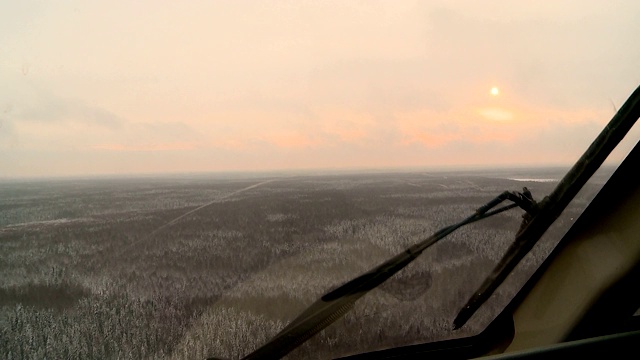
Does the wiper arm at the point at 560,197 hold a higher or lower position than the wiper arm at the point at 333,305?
higher

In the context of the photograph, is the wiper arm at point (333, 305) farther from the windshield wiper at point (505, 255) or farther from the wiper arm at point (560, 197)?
the wiper arm at point (560, 197)

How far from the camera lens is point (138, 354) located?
2.62 m

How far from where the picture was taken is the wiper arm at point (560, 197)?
2.75 metres

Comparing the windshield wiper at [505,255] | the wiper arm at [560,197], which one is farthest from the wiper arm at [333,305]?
the wiper arm at [560,197]

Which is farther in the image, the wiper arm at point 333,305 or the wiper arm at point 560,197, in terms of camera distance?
the wiper arm at point 560,197

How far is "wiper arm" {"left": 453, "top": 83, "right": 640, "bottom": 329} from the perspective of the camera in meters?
2.75

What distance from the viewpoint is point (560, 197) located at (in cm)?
286

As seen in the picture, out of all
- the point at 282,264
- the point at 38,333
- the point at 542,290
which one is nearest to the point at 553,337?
the point at 542,290

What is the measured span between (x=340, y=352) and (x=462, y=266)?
1.16 metres

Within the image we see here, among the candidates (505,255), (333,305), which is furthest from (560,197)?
(333,305)

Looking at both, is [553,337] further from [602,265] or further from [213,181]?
[213,181]

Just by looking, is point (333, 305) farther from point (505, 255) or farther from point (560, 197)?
point (560, 197)

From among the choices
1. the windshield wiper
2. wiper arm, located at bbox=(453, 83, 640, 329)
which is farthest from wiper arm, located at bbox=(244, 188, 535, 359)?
wiper arm, located at bbox=(453, 83, 640, 329)

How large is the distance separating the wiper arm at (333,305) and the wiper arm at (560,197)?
0.30 metres
